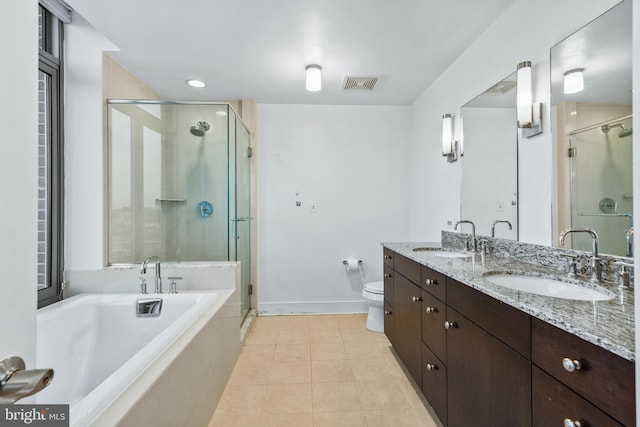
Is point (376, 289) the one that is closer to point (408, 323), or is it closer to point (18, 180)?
point (408, 323)

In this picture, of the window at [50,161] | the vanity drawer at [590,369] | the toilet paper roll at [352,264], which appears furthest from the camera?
the toilet paper roll at [352,264]

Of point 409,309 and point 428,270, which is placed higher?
point 428,270

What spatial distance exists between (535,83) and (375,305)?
2.07m

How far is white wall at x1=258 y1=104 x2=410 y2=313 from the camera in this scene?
3.26 m

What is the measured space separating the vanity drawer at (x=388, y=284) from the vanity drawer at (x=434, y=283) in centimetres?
61

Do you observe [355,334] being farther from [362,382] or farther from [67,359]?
[67,359]

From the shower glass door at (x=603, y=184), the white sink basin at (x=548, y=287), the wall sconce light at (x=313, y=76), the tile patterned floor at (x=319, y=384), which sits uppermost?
the wall sconce light at (x=313, y=76)

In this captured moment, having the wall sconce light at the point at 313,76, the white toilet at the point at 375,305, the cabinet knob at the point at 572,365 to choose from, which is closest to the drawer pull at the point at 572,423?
the cabinet knob at the point at 572,365

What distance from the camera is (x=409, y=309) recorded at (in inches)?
76.3

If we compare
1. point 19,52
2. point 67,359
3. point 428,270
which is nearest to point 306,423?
point 428,270

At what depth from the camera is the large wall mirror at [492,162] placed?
1.77 m

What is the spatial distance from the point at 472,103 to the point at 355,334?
2.17 metres

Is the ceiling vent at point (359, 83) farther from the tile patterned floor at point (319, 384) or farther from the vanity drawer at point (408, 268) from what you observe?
the tile patterned floor at point (319, 384)

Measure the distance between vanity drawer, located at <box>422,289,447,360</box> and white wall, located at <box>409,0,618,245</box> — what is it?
639 mm
